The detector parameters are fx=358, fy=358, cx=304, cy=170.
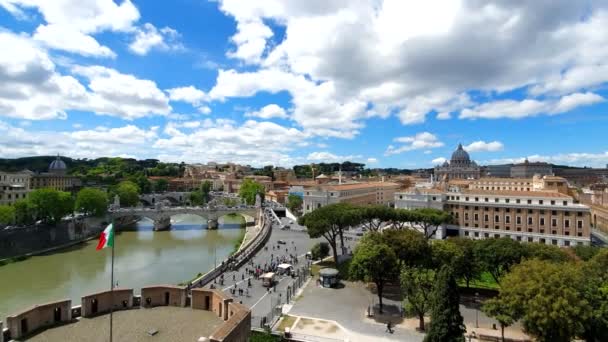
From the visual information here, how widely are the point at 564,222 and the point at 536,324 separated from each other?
28.9m

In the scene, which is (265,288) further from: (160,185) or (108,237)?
(160,185)

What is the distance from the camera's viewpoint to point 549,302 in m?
14.6

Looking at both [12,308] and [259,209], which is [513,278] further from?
[259,209]

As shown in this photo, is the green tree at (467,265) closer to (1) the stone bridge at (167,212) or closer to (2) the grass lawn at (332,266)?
(2) the grass lawn at (332,266)

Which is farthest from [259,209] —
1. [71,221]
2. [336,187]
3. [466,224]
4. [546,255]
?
[546,255]

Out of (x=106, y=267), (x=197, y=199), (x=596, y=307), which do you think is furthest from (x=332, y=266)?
(x=197, y=199)

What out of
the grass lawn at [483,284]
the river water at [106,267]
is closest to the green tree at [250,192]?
the river water at [106,267]

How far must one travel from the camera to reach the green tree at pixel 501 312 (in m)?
16.1

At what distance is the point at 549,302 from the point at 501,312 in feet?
8.13

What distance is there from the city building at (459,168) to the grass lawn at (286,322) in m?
118

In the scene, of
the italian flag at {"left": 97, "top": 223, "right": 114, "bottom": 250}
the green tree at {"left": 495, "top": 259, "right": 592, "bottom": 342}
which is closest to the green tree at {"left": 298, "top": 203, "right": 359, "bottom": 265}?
the green tree at {"left": 495, "top": 259, "right": 592, "bottom": 342}

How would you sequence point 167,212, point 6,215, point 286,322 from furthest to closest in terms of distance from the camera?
point 167,212 → point 6,215 → point 286,322

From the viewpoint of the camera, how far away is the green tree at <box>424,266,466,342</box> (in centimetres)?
1487

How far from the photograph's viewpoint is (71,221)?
4912 cm
